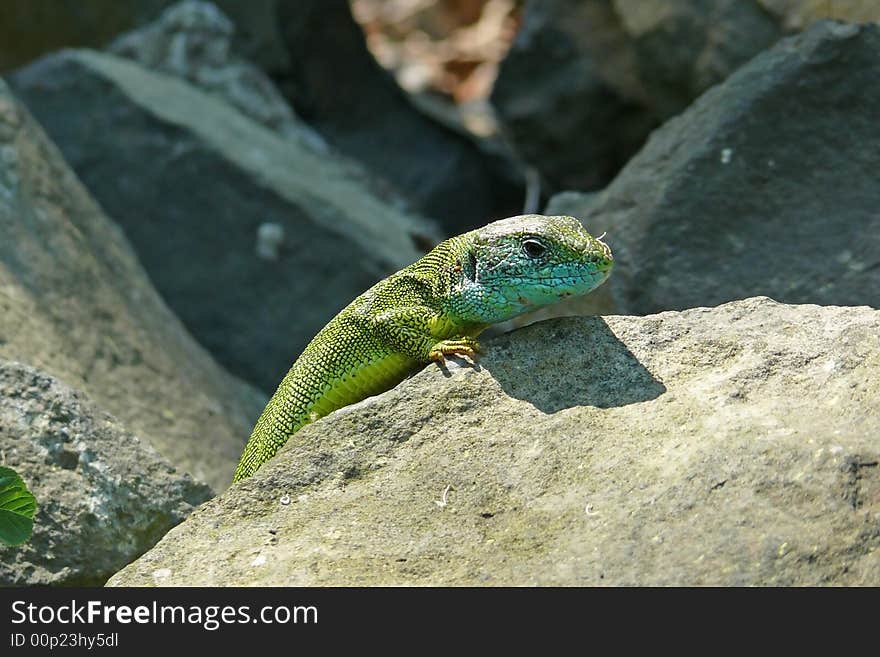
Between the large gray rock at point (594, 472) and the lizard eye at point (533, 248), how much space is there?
0.31m

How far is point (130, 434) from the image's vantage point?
6.15 meters

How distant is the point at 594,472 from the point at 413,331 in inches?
51.0

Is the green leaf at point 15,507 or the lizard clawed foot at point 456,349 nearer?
the green leaf at point 15,507

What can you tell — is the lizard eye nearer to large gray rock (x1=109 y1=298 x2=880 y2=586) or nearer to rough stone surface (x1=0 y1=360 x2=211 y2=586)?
large gray rock (x1=109 y1=298 x2=880 y2=586)

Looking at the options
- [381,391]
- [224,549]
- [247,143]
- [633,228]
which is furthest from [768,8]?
[224,549]

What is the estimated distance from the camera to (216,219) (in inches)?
425

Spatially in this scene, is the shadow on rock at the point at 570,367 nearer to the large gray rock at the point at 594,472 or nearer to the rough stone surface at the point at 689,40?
the large gray rock at the point at 594,472

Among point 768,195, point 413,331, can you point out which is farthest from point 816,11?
point 413,331

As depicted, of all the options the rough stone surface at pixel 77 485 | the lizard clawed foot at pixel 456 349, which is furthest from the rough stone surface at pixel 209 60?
the lizard clawed foot at pixel 456 349

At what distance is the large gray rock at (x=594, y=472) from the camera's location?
4.40 metres

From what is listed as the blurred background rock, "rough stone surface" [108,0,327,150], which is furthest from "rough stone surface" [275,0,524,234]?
"rough stone surface" [108,0,327,150]

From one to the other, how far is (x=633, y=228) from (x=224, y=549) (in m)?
3.61

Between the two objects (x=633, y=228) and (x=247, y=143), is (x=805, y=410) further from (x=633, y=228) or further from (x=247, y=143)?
(x=247, y=143)

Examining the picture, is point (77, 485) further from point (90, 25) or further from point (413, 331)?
point (90, 25)
